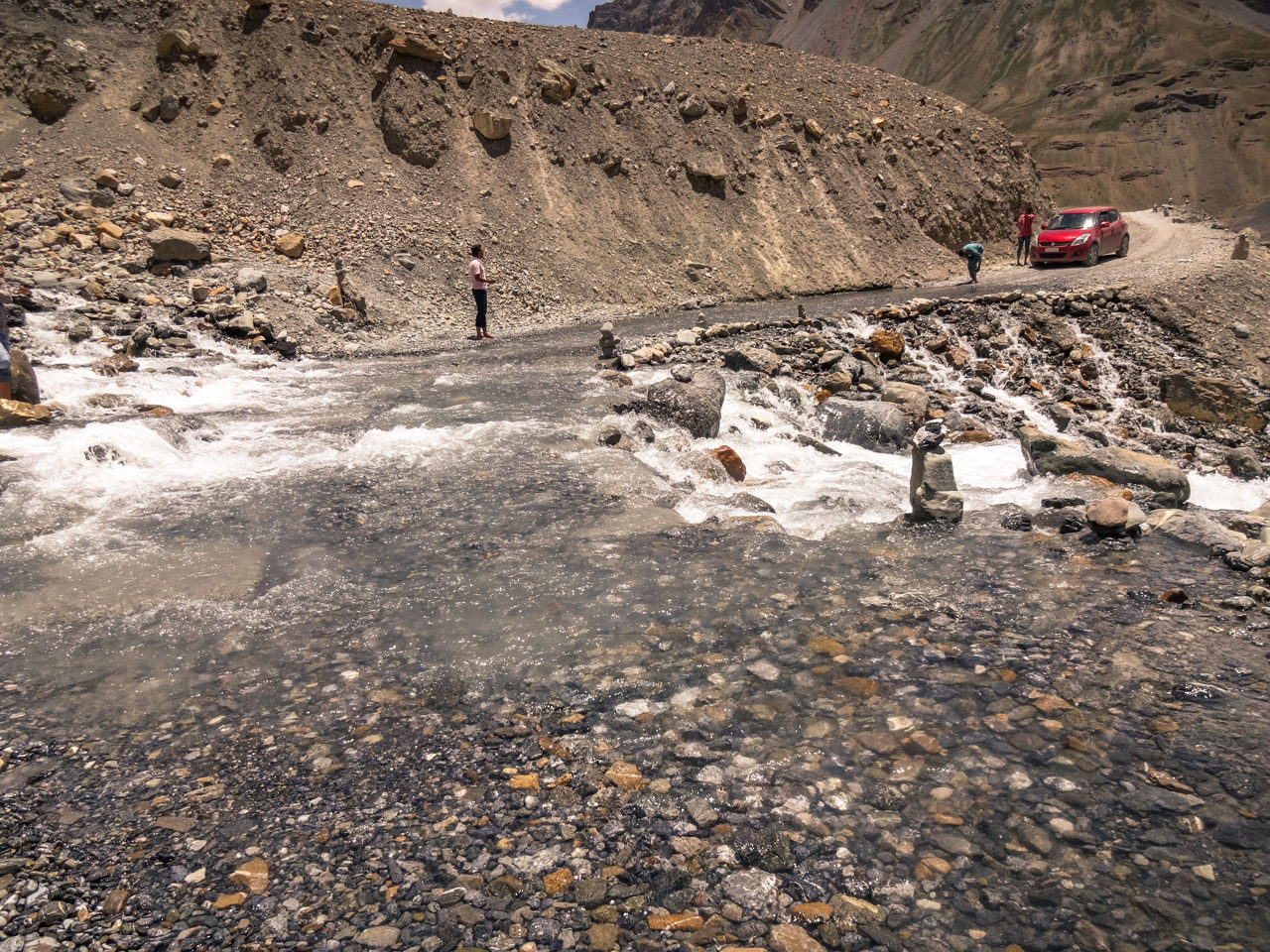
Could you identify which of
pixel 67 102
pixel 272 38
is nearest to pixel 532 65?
pixel 272 38

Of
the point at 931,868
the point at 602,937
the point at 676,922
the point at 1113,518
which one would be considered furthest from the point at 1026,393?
the point at 602,937

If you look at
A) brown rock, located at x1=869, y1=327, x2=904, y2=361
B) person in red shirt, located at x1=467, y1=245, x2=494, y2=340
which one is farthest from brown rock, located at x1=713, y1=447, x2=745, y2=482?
person in red shirt, located at x1=467, y1=245, x2=494, y2=340

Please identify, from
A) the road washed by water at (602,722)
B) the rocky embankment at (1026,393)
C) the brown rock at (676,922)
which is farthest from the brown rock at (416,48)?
the brown rock at (676,922)

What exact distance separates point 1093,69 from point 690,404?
143m

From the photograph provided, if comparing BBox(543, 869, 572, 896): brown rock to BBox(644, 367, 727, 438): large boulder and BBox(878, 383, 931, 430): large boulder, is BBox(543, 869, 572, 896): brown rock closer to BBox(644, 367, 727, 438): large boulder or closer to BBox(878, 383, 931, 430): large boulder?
BBox(644, 367, 727, 438): large boulder

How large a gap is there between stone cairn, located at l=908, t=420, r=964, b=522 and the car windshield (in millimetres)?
22436

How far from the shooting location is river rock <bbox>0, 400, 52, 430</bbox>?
9562 millimetres

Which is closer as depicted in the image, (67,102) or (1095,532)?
(1095,532)

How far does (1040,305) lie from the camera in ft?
61.7

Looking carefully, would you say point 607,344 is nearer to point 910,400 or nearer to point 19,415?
point 910,400

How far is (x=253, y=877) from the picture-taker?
340cm

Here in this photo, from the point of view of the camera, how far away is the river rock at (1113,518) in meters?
7.01

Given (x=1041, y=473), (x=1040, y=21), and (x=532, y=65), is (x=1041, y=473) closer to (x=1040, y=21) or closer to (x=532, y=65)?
(x=532, y=65)

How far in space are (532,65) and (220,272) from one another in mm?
14834
